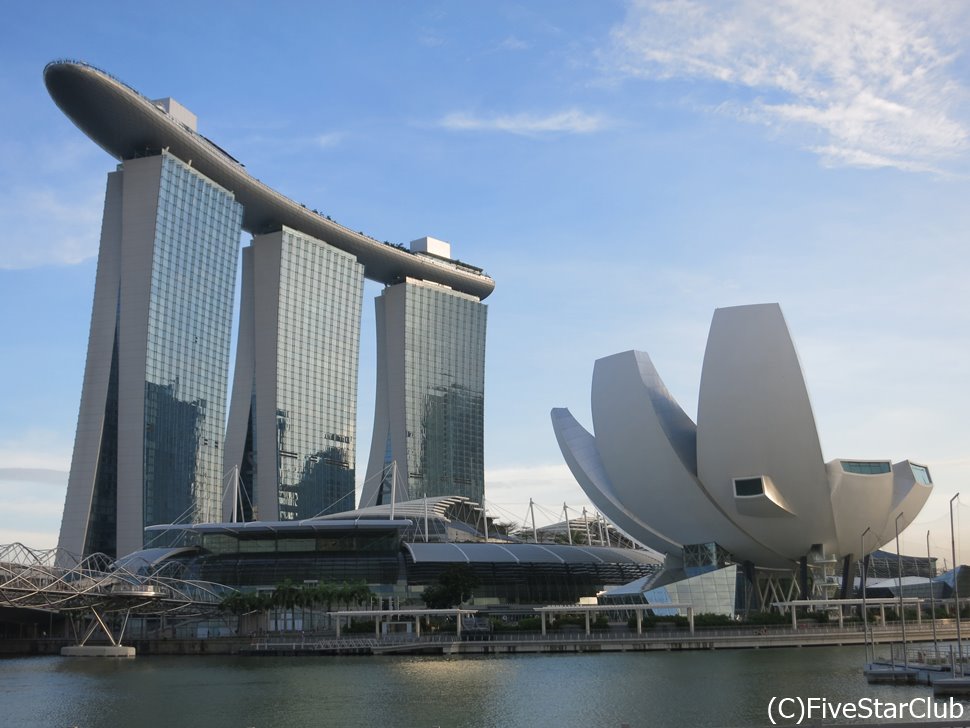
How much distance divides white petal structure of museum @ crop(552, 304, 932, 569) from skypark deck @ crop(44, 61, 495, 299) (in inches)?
1878

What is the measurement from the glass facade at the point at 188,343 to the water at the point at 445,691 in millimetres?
39722

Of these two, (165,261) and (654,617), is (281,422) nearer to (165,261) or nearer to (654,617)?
(165,261)

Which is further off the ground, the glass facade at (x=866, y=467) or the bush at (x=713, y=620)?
the glass facade at (x=866, y=467)

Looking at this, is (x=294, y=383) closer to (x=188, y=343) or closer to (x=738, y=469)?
(x=188, y=343)

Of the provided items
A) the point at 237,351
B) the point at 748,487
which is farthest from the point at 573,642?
the point at 237,351

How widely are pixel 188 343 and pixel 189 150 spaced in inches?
703

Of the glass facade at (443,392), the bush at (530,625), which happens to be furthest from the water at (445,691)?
the glass facade at (443,392)

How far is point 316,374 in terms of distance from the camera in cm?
12388

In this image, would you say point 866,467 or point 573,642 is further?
point 866,467

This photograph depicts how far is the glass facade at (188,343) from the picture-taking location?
9750 cm

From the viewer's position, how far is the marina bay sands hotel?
95.5 meters

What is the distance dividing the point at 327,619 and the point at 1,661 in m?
21.5

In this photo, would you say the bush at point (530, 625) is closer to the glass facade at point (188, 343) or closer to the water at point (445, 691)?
the water at point (445, 691)

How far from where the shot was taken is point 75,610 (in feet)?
229
